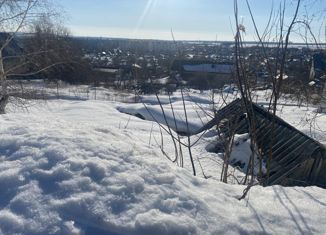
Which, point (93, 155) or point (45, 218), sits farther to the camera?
point (93, 155)

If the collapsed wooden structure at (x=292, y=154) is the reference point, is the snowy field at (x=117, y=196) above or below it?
above

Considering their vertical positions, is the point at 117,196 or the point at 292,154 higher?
the point at 117,196

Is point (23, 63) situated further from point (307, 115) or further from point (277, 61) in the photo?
point (277, 61)

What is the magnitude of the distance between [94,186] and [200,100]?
59.1ft

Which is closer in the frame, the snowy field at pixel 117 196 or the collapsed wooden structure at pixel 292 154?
the snowy field at pixel 117 196

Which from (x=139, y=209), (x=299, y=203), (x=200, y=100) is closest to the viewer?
(x=139, y=209)

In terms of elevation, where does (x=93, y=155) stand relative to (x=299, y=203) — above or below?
above

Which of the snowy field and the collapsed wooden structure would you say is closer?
the snowy field

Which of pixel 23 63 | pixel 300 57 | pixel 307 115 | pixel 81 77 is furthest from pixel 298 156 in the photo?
pixel 81 77

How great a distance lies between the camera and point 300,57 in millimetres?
8633

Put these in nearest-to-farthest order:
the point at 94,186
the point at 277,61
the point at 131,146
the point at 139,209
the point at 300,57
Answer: the point at 139,209 < the point at 94,186 < the point at 131,146 < the point at 277,61 < the point at 300,57

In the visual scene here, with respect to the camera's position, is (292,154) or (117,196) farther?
(292,154)

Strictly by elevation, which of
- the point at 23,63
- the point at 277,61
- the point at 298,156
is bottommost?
the point at 298,156

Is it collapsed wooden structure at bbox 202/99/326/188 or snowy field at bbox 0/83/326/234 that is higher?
snowy field at bbox 0/83/326/234
